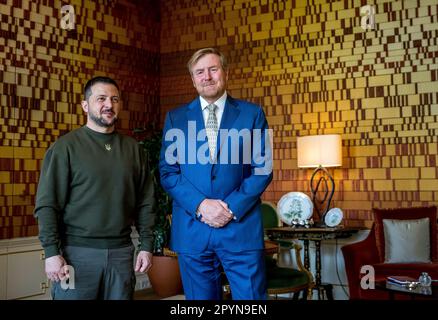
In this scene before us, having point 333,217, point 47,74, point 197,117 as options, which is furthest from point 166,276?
point 197,117

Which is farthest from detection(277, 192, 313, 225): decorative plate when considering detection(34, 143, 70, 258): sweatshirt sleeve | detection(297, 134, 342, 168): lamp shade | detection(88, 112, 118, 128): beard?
detection(34, 143, 70, 258): sweatshirt sleeve

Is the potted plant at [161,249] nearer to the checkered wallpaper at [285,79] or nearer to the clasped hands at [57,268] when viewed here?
the checkered wallpaper at [285,79]

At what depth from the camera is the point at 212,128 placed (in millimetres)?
2352

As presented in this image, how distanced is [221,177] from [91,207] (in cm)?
56

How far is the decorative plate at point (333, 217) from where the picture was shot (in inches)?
189

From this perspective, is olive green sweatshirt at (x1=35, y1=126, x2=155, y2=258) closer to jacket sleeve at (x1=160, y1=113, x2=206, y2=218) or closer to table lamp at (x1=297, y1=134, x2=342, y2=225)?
jacket sleeve at (x1=160, y1=113, x2=206, y2=218)

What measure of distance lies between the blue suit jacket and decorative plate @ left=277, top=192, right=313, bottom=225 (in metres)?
2.72

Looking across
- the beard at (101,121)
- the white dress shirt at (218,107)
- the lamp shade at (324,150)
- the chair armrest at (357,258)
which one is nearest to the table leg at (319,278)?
the chair armrest at (357,258)

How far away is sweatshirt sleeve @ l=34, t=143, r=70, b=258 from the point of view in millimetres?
2141

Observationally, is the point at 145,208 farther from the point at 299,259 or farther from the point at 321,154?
the point at 321,154

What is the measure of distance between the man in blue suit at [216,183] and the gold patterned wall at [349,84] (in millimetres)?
2906

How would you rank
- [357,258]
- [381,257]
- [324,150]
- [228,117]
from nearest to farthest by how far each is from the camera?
1. [228,117]
2. [357,258]
3. [381,257]
4. [324,150]

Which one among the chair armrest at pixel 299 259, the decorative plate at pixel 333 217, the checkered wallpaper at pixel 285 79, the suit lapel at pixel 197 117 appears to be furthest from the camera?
the decorative plate at pixel 333 217
